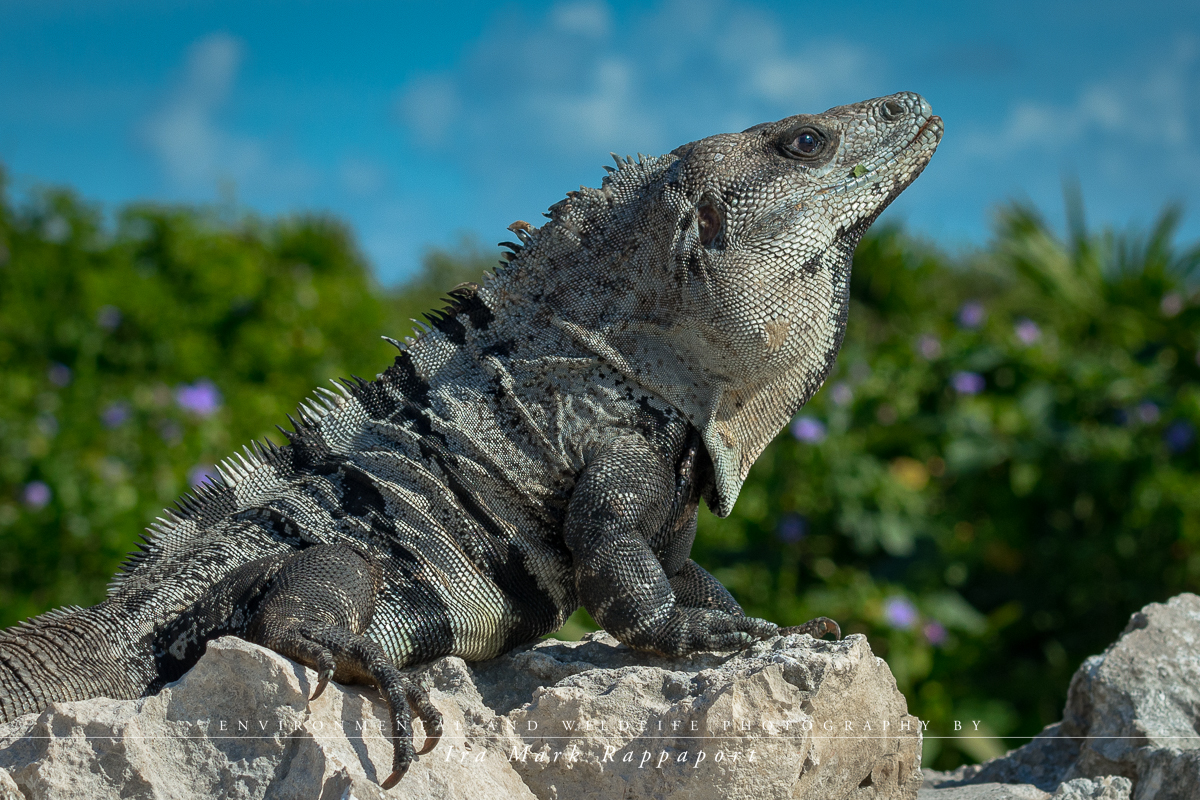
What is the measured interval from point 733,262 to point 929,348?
4.57 meters

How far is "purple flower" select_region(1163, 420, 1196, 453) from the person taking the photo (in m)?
6.14

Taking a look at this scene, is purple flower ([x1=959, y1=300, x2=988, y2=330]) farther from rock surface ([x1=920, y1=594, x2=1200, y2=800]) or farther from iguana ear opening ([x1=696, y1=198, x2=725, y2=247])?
iguana ear opening ([x1=696, y1=198, x2=725, y2=247])

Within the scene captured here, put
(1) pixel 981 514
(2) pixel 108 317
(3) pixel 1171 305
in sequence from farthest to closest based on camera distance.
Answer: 1. (2) pixel 108 317
2. (3) pixel 1171 305
3. (1) pixel 981 514

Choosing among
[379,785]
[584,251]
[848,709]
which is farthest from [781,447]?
[379,785]

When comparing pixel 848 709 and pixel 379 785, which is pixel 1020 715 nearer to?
pixel 848 709

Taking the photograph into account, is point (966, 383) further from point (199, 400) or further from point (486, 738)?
point (486, 738)

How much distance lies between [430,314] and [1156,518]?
Answer: 14.9 feet

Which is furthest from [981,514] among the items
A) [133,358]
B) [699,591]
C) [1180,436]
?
[133,358]

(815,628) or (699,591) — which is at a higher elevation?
(699,591)

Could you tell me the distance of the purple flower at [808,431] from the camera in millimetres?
6371

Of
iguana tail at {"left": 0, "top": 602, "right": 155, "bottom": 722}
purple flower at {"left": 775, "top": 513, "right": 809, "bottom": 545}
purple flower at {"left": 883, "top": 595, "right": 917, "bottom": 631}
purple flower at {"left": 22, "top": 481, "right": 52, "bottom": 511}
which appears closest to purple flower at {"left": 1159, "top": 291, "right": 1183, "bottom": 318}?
purple flower at {"left": 775, "top": 513, "right": 809, "bottom": 545}

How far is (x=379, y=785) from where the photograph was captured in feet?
7.49

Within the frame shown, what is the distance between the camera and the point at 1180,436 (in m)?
6.14

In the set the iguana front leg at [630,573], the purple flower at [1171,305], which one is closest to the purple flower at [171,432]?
the iguana front leg at [630,573]
